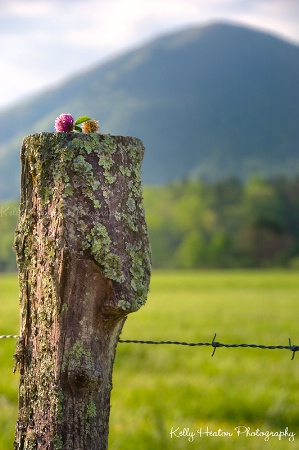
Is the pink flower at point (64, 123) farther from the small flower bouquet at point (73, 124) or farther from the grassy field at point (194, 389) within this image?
the grassy field at point (194, 389)

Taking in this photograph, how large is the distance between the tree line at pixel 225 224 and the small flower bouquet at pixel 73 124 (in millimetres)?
76677

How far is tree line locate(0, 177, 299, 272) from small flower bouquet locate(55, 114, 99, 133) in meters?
76.7

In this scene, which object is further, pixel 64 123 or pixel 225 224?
pixel 225 224

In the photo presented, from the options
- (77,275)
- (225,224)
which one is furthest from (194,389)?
(225,224)

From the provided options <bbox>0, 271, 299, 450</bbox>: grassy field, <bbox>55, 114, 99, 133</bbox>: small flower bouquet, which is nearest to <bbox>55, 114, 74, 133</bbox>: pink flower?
<bbox>55, 114, 99, 133</bbox>: small flower bouquet

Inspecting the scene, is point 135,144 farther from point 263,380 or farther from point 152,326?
A: point 152,326

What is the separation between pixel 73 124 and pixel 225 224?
10390cm

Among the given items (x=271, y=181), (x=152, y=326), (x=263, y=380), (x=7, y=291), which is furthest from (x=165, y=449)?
(x=271, y=181)

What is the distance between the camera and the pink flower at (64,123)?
8.84ft

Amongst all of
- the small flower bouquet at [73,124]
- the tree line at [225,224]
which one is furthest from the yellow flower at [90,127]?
the tree line at [225,224]

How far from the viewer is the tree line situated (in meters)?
86.9

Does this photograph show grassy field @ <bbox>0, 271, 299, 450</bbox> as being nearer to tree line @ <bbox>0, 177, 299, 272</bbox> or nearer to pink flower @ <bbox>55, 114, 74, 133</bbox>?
pink flower @ <bbox>55, 114, 74, 133</bbox>

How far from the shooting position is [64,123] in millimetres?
2695

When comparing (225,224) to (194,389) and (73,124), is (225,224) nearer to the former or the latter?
(194,389)
